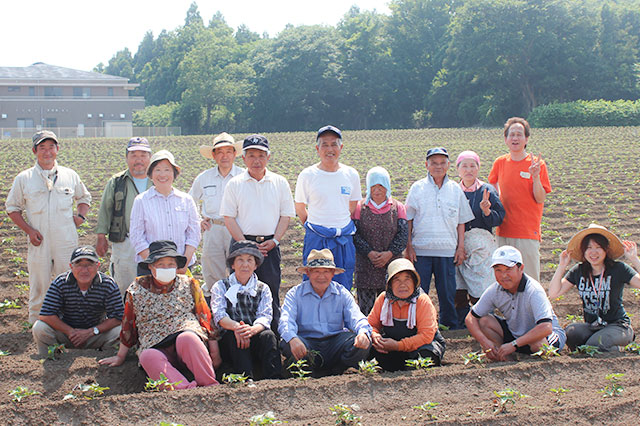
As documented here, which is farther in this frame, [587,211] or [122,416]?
[587,211]

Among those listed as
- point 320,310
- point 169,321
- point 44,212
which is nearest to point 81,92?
point 44,212

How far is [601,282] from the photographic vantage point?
17.9 feet

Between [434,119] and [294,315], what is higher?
[434,119]

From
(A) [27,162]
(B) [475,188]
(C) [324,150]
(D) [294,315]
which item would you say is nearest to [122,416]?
(D) [294,315]

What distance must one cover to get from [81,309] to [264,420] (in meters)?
2.19

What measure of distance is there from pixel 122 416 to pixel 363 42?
51198 mm

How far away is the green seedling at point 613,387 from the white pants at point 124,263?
3.91 m

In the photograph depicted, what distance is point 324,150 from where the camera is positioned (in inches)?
226

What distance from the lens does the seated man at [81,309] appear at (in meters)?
5.33

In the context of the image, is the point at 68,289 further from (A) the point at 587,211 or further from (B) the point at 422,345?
(A) the point at 587,211

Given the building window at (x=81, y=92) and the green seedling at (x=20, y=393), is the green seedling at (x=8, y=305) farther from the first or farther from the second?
the building window at (x=81, y=92)

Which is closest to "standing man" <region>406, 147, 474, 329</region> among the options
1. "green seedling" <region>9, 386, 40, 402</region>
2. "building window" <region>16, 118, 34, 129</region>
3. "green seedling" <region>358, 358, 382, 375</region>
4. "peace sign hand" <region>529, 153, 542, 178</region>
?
"peace sign hand" <region>529, 153, 542, 178</region>

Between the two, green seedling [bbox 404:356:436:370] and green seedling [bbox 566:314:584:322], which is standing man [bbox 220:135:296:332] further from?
green seedling [bbox 566:314:584:322]

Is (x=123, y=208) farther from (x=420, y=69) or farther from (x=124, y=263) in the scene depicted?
(x=420, y=69)
